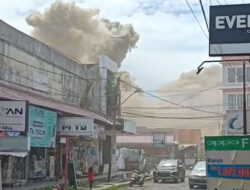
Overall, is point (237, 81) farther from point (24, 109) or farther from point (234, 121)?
point (24, 109)

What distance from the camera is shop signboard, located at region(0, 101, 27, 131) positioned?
18.3m

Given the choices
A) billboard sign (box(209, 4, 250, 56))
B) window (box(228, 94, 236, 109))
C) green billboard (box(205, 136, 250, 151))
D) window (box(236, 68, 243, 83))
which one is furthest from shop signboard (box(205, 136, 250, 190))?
window (box(228, 94, 236, 109))

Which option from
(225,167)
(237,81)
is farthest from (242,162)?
(237,81)

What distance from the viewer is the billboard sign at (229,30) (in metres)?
15.3

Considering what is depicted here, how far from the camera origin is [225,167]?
14336 mm

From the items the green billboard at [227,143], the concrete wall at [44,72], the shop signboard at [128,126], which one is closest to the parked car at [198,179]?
the concrete wall at [44,72]

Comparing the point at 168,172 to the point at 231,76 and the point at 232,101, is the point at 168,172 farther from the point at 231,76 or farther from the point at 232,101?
the point at 231,76

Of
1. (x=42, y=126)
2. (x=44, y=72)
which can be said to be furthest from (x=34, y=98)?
(x=44, y=72)

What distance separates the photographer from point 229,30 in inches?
610

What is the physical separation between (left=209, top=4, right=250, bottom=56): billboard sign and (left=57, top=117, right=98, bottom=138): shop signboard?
13.3 metres

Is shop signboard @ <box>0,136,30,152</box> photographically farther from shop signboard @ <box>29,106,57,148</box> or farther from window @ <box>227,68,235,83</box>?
window @ <box>227,68,235,83</box>

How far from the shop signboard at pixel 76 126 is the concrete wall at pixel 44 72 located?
2386 millimetres

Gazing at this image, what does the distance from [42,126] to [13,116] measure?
8855mm

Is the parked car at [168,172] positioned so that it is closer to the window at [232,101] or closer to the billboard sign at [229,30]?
the billboard sign at [229,30]
